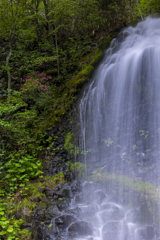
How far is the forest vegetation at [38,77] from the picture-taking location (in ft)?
17.2

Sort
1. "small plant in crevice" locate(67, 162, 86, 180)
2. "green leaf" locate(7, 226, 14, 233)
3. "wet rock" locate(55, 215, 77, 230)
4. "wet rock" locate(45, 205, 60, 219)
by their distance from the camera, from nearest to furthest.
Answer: "green leaf" locate(7, 226, 14, 233) → "wet rock" locate(55, 215, 77, 230) → "wet rock" locate(45, 205, 60, 219) → "small plant in crevice" locate(67, 162, 86, 180)

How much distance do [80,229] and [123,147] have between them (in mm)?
2809

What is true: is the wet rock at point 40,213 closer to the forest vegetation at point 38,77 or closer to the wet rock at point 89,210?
the forest vegetation at point 38,77

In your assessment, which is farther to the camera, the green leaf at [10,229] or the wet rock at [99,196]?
the wet rock at [99,196]

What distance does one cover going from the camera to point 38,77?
8.66 m

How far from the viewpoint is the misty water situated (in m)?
4.32

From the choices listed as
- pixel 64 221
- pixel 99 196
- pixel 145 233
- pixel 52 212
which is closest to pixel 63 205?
pixel 52 212

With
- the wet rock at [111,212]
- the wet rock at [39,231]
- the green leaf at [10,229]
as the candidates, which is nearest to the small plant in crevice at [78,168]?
the wet rock at [111,212]

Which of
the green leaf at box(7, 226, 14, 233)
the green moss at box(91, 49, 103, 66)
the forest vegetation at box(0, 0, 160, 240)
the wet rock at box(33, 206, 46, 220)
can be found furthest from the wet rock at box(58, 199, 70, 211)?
the green moss at box(91, 49, 103, 66)

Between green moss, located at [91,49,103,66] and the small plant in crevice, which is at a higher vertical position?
green moss, located at [91,49,103,66]

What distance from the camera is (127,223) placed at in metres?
4.31

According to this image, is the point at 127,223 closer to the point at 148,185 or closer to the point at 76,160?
the point at 148,185

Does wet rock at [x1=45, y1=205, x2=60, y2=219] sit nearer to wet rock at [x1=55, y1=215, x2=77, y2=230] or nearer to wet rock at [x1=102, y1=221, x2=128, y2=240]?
wet rock at [x1=55, y1=215, x2=77, y2=230]

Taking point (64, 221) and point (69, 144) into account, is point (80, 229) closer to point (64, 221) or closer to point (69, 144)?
point (64, 221)
